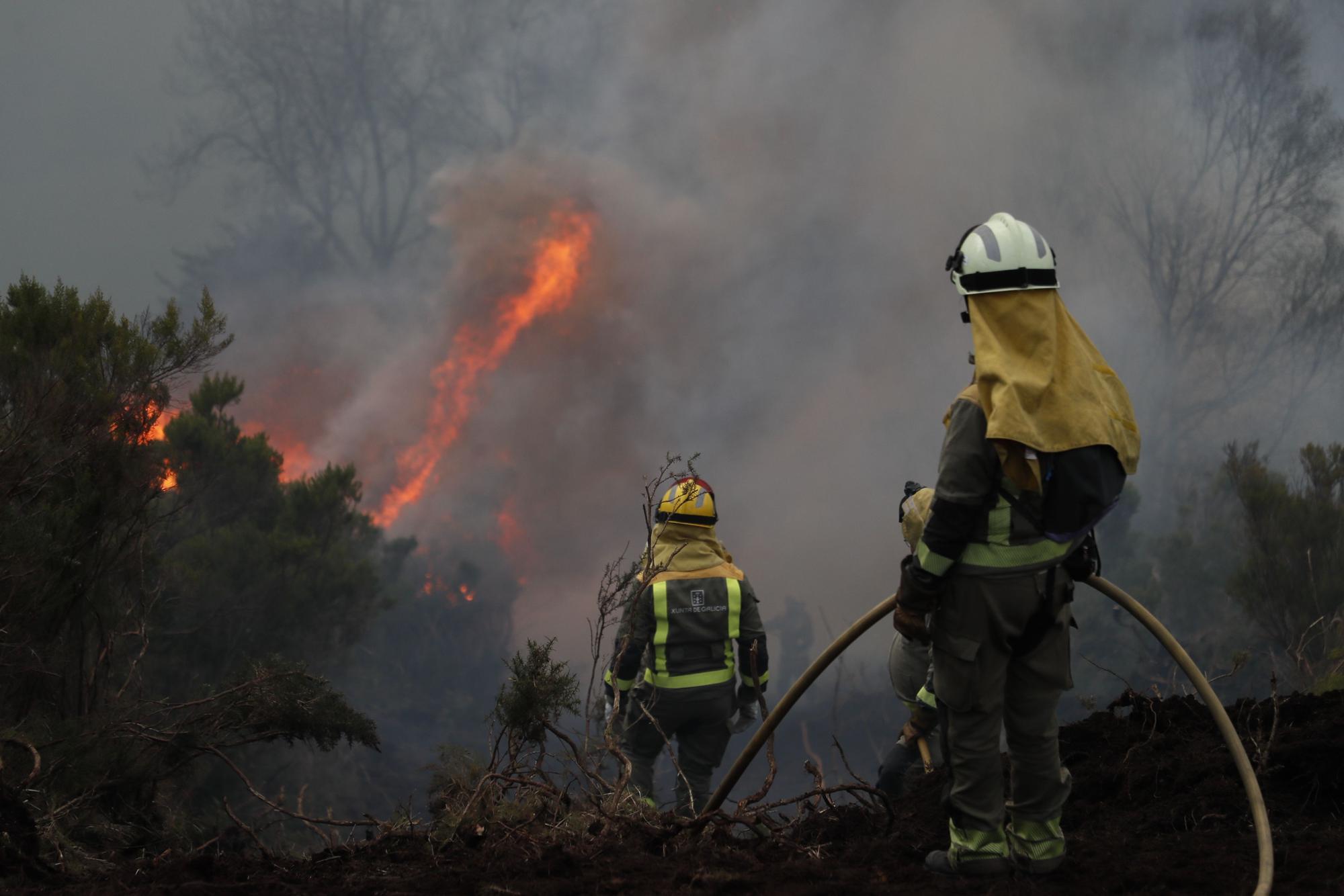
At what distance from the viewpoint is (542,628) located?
3562 centimetres

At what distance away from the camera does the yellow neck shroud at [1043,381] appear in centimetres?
300

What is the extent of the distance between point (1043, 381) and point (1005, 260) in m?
0.40

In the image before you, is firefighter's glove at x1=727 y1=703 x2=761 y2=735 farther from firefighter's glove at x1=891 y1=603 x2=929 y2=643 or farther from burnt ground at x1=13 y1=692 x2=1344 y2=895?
firefighter's glove at x1=891 y1=603 x2=929 y2=643

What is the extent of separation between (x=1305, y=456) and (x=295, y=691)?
1392 cm

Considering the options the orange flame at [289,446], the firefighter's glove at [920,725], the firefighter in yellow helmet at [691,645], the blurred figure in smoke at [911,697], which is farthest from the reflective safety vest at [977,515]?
the orange flame at [289,446]

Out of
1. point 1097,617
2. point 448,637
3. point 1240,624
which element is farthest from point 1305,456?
point 448,637

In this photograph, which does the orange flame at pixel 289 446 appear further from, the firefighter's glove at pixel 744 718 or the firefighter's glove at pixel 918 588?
the firefighter's glove at pixel 918 588

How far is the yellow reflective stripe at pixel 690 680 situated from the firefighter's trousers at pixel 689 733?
4 centimetres

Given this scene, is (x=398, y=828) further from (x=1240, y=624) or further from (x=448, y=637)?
(x=448, y=637)

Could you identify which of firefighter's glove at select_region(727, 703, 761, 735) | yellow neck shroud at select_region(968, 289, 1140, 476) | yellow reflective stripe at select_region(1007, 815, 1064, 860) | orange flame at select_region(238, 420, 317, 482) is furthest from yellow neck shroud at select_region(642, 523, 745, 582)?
Result: orange flame at select_region(238, 420, 317, 482)

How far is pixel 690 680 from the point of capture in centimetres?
638

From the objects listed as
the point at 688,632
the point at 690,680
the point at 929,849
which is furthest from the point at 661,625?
the point at 929,849

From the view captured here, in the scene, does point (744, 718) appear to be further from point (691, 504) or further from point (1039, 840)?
point (1039, 840)

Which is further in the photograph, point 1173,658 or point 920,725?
point 920,725
